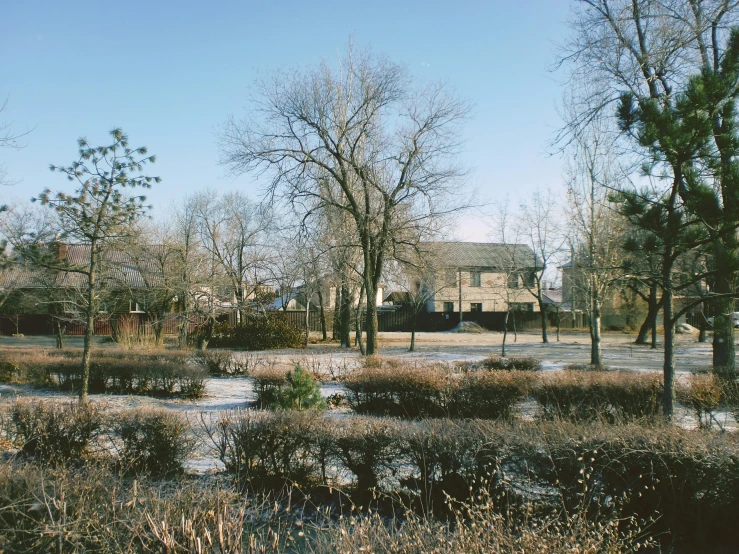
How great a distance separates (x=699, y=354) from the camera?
81.1 ft

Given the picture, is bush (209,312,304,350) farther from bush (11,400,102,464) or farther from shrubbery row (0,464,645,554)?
shrubbery row (0,464,645,554)

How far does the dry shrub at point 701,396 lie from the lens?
7.96m

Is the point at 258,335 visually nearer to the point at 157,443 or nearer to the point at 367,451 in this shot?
the point at 157,443

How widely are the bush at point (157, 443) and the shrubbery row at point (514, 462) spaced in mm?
452

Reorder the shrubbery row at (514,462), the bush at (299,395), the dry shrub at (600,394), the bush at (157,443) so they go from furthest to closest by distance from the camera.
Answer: the dry shrub at (600,394) < the bush at (299,395) < the bush at (157,443) < the shrubbery row at (514,462)

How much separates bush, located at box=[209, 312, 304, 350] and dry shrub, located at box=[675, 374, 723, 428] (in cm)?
1930

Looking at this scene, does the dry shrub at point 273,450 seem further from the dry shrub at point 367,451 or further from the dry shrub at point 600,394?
the dry shrub at point 600,394

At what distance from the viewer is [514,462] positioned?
14.6 feet

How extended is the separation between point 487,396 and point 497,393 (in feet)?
0.53

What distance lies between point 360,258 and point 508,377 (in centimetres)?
1616

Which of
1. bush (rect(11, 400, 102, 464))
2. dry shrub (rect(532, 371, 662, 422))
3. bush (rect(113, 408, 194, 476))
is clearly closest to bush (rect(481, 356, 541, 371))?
dry shrub (rect(532, 371, 662, 422))

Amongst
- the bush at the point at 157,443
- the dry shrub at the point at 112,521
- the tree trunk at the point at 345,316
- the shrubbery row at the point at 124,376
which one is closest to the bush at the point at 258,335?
the tree trunk at the point at 345,316

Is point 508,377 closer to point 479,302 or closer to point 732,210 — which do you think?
point 732,210

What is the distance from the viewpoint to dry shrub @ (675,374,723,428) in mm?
7965
